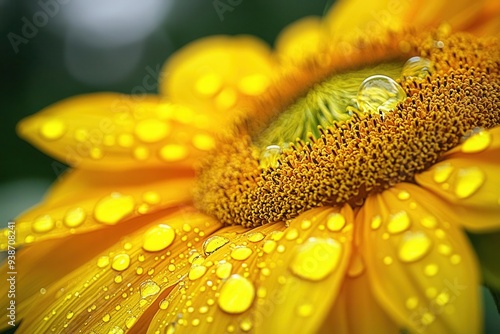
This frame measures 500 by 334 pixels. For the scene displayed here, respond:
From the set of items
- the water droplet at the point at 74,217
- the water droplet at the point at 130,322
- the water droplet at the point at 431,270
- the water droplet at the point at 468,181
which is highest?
the water droplet at the point at 74,217

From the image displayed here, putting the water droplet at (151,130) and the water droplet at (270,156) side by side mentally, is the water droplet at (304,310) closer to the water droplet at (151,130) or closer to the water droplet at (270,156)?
the water droplet at (270,156)

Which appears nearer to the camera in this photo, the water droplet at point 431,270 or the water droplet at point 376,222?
the water droplet at point 431,270

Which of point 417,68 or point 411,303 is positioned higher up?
point 417,68

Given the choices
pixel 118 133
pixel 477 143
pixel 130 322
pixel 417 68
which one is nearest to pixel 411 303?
pixel 477 143

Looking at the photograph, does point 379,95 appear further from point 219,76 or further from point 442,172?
point 219,76

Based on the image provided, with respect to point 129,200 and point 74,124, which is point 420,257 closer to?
point 129,200

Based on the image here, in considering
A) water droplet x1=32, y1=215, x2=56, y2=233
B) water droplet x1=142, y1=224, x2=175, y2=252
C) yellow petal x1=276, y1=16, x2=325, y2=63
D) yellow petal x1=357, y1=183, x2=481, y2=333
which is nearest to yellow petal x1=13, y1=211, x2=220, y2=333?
water droplet x1=142, y1=224, x2=175, y2=252

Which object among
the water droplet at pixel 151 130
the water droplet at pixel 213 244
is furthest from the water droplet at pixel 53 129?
the water droplet at pixel 213 244
